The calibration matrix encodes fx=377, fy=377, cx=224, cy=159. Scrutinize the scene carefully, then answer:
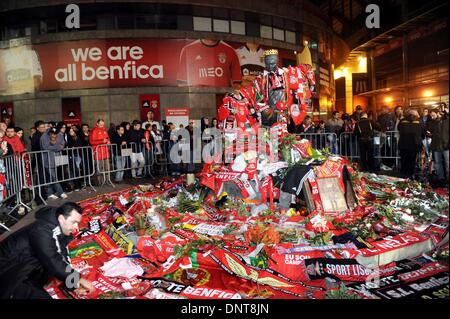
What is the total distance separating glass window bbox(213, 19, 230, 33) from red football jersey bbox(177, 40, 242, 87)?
823 millimetres

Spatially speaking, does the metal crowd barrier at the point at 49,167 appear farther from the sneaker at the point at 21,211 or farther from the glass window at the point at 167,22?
the glass window at the point at 167,22

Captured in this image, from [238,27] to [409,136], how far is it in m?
14.3

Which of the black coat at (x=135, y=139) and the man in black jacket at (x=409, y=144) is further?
the black coat at (x=135, y=139)

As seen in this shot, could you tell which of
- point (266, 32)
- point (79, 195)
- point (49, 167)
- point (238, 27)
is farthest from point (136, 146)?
point (266, 32)

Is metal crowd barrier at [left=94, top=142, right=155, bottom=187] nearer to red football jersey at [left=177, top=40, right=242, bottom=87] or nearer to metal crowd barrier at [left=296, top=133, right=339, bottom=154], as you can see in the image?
metal crowd barrier at [left=296, top=133, right=339, bottom=154]

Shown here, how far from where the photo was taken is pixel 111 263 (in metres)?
4.83

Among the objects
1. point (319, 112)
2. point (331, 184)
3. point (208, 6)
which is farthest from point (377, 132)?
point (319, 112)

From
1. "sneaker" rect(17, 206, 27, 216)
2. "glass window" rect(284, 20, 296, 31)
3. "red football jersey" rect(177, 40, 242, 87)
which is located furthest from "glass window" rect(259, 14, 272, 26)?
"sneaker" rect(17, 206, 27, 216)

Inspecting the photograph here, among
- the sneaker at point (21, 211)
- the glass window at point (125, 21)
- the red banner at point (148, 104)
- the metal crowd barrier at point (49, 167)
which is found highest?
the glass window at point (125, 21)

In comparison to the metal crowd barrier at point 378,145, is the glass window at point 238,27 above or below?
above

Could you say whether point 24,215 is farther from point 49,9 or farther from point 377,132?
point 49,9

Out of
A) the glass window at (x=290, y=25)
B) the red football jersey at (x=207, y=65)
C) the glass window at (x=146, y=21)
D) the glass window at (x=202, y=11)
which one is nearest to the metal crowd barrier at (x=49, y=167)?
the red football jersey at (x=207, y=65)

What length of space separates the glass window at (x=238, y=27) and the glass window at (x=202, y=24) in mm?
1383

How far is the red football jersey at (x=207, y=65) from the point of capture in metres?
19.5
